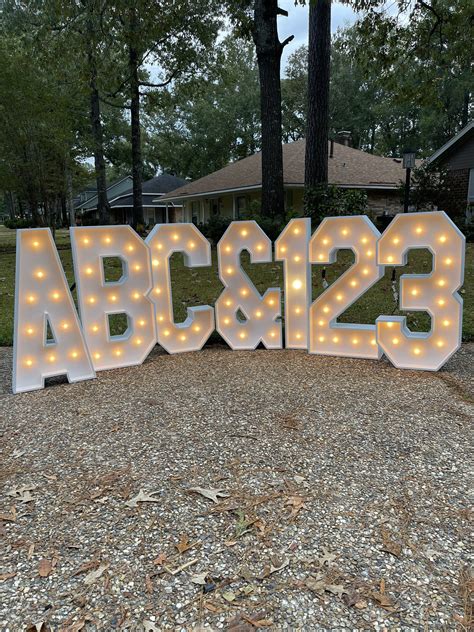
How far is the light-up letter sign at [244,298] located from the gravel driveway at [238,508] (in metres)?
1.21

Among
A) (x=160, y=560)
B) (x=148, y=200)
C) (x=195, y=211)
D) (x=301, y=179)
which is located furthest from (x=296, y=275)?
Result: (x=148, y=200)

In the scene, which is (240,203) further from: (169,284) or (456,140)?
(169,284)

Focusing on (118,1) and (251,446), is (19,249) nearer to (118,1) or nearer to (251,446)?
(251,446)

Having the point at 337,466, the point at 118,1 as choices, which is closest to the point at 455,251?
the point at 337,466

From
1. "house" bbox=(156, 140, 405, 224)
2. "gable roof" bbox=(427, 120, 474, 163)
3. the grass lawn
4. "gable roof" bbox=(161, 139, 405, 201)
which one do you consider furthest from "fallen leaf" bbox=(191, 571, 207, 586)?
"gable roof" bbox=(427, 120, 474, 163)

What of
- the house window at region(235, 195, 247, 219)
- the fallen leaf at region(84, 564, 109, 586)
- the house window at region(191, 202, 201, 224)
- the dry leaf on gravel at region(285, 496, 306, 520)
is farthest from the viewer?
the house window at region(191, 202, 201, 224)

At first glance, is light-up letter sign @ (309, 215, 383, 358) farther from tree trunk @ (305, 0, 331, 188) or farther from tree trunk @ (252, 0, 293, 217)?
tree trunk @ (305, 0, 331, 188)

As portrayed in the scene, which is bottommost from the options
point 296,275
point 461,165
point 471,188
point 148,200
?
point 296,275

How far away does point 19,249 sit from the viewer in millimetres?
3646

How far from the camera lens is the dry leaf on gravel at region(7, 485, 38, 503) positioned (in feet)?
7.18

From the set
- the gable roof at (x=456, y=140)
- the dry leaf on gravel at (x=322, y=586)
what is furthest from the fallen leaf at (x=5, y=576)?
the gable roof at (x=456, y=140)

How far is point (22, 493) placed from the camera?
2242 mm

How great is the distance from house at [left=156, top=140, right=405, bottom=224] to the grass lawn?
7.35 meters

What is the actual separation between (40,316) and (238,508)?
2.60 metres
